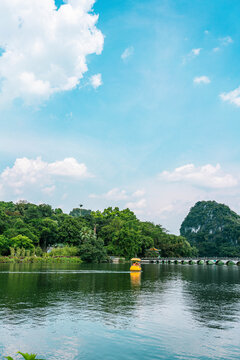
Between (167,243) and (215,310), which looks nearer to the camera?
(215,310)

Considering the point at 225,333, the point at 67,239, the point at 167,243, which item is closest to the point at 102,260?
the point at 67,239

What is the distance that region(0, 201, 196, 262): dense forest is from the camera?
98.9 metres

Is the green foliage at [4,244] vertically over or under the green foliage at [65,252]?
over

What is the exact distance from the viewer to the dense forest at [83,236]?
9894 centimetres

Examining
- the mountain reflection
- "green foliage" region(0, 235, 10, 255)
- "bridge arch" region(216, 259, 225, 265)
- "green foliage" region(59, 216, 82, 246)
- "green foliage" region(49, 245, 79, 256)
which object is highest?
"green foliage" region(59, 216, 82, 246)

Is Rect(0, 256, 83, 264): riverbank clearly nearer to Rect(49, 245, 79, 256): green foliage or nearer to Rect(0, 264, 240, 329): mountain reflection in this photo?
Rect(49, 245, 79, 256): green foliage

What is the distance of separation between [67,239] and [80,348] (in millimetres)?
98514

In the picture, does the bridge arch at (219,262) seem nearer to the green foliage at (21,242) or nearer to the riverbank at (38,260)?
the riverbank at (38,260)

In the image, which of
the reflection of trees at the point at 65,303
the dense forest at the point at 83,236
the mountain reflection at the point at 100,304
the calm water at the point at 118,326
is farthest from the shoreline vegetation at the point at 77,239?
the calm water at the point at 118,326

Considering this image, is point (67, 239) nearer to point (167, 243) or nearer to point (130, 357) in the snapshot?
point (167, 243)

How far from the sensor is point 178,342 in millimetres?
16344

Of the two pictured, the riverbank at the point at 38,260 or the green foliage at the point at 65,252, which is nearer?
the riverbank at the point at 38,260

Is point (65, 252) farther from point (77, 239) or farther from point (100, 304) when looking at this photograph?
point (100, 304)

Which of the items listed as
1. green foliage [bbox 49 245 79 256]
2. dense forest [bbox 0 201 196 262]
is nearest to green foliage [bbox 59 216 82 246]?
dense forest [bbox 0 201 196 262]
